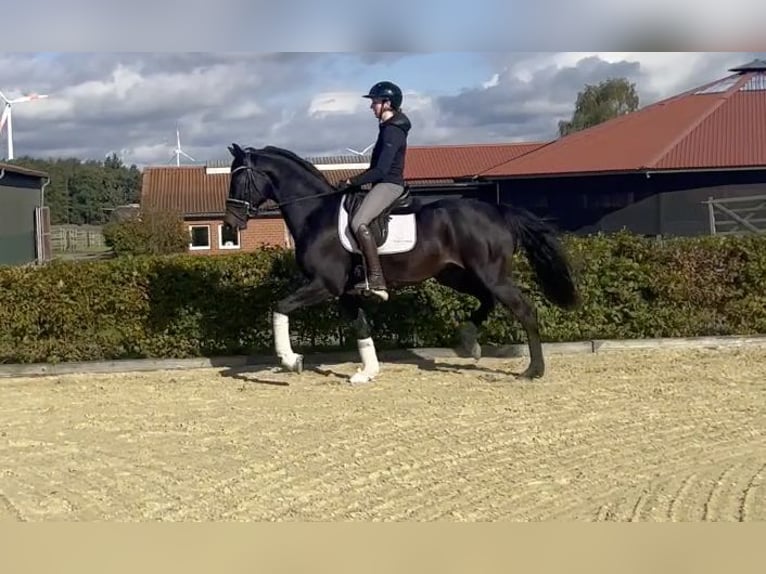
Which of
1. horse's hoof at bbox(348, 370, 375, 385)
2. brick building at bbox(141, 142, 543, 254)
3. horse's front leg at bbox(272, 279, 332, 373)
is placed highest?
brick building at bbox(141, 142, 543, 254)

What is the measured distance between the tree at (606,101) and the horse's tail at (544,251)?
2573 inches

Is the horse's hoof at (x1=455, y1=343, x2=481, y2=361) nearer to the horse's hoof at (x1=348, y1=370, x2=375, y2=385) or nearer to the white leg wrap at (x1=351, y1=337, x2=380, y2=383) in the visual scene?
the white leg wrap at (x1=351, y1=337, x2=380, y2=383)

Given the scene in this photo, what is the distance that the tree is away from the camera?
238 ft

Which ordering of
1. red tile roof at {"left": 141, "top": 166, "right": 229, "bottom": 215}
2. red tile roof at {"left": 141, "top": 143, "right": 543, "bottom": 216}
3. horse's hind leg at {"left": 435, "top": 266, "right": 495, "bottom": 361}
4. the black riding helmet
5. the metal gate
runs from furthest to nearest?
1. red tile roof at {"left": 141, "top": 143, "right": 543, "bottom": 216}
2. red tile roof at {"left": 141, "top": 166, "right": 229, "bottom": 215}
3. the metal gate
4. horse's hind leg at {"left": 435, "top": 266, "right": 495, "bottom": 361}
5. the black riding helmet

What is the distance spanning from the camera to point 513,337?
33.5 ft

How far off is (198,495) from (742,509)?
290cm

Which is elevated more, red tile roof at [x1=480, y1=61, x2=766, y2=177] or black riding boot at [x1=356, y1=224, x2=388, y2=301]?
red tile roof at [x1=480, y1=61, x2=766, y2=177]

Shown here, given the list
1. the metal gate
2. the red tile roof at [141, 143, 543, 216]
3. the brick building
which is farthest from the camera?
the red tile roof at [141, 143, 543, 216]

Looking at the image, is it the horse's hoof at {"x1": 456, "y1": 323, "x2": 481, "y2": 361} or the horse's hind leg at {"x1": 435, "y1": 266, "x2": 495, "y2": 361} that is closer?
the horse's hind leg at {"x1": 435, "y1": 266, "x2": 495, "y2": 361}

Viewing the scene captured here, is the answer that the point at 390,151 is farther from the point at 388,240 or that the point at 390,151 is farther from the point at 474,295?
the point at 474,295

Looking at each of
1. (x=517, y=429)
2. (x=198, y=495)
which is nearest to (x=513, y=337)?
(x=517, y=429)

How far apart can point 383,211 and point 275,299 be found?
2228mm

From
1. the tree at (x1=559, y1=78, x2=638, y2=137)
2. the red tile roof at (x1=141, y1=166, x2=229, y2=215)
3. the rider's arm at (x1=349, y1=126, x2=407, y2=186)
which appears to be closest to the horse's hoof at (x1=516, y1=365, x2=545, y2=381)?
the rider's arm at (x1=349, y1=126, x2=407, y2=186)

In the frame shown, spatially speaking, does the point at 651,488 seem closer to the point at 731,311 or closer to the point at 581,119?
the point at 731,311
